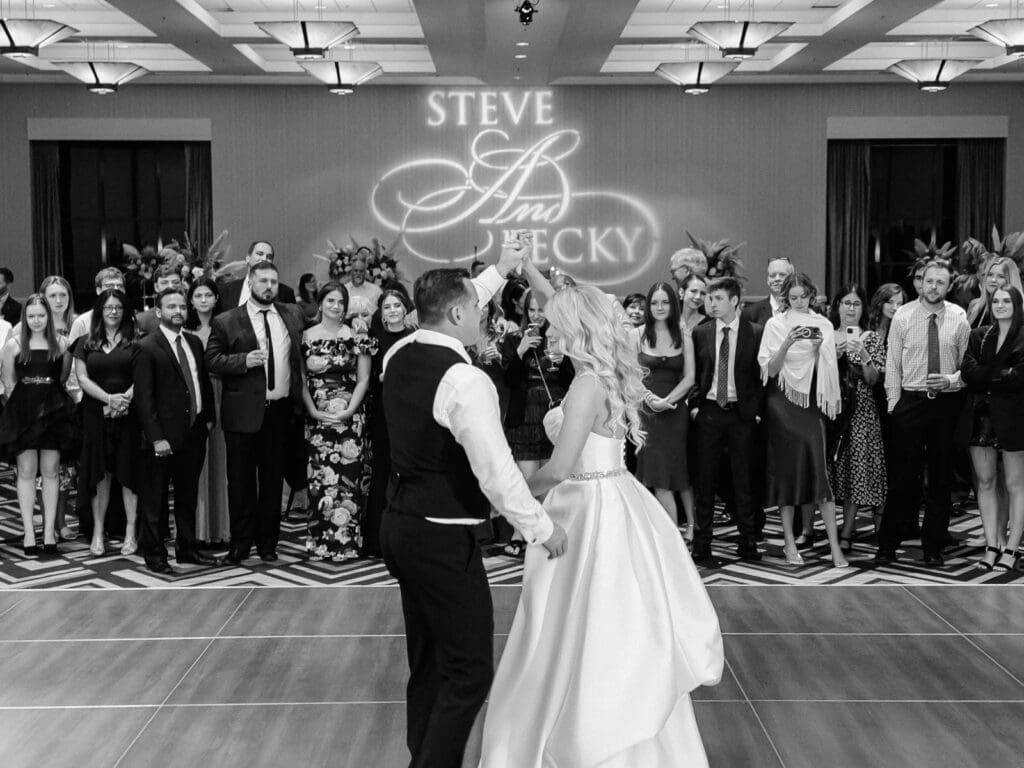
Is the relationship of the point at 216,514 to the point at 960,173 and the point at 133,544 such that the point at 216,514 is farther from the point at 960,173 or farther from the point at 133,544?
the point at 960,173

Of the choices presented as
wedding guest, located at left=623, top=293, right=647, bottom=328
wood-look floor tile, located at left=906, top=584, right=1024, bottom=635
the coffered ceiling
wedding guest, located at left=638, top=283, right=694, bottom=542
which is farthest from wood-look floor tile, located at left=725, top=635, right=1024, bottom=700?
the coffered ceiling

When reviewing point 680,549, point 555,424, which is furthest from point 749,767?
point 555,424

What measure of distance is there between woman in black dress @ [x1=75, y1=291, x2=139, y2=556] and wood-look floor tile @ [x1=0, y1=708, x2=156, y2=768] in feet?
8.42

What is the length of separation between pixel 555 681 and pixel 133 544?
13.7 ft

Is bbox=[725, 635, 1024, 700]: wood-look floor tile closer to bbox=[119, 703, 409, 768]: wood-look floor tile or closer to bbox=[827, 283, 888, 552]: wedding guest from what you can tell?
bbox=[119, 703, 409, 768]: wood-look floor tile

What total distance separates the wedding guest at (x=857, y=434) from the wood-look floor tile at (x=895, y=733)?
2.53 meters

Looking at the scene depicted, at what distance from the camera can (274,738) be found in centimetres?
367

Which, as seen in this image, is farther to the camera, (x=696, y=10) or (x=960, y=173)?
(x=960, y=173)

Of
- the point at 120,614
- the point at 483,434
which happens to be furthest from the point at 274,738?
the point at 120,614

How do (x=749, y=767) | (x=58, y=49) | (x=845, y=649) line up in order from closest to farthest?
(x=749, y=767) < (x=845, y=649) < (x=58, y=49)

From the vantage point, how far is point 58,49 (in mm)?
12625

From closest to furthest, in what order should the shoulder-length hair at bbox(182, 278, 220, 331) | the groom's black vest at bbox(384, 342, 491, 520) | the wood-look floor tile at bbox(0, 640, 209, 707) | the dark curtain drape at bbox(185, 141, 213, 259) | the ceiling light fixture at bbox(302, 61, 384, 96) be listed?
the groom's black vest at bbox(384, 342, 491, 520), the wood-look floor tile at bbox(0, 640, 209, 707), the shoulder-length hair at bbox(182, 278, 220, 331), the ceiling light fixture at bbox(302, 61, 384, 96), the dark curtain drape at bbox(185, 141, 213, 259)

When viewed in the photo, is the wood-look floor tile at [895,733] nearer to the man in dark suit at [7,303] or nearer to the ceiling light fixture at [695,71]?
the man in dark suit at [7,303]

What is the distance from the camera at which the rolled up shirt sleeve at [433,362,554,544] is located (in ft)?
9.25
